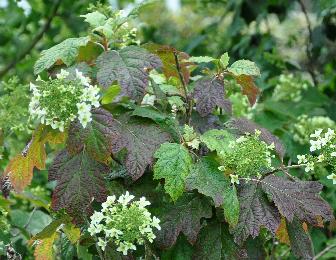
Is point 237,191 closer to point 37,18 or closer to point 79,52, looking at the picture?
point 79,52

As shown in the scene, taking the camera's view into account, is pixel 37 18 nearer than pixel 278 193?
No

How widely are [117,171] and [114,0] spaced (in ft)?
11.5

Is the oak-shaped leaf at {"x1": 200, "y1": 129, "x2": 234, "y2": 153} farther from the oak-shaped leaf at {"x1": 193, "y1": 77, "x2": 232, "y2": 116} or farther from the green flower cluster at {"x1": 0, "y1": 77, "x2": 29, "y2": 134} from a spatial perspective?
the green flower cluster at {"x1": 0, "y1": 77, "x2": 29, "y2": 134}

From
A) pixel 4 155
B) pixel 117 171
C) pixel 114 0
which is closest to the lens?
pixel 117 171

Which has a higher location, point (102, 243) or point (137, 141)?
point (137, 141)

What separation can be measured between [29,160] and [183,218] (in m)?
0.51

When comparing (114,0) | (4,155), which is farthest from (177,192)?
(114,0)

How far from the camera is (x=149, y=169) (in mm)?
2010

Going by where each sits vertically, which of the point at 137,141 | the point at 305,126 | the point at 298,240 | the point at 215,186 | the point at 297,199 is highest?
the point at 137,141

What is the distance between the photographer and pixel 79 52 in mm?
2188

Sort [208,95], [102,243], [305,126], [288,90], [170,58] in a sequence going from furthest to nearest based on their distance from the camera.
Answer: [288,90] → [305,126] → [170,58] → [208,95] → [102,243]

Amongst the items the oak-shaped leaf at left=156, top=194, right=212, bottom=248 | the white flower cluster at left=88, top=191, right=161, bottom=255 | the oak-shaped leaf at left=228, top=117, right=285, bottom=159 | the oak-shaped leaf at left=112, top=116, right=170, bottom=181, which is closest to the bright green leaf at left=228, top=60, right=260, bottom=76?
the oak-shaped leaf at left=228, top=117, right=285, bottom=159

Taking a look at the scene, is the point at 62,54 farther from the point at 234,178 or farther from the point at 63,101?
the point at 234,178

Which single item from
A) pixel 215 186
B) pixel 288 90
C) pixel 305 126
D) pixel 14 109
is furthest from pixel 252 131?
pixel 288 90
